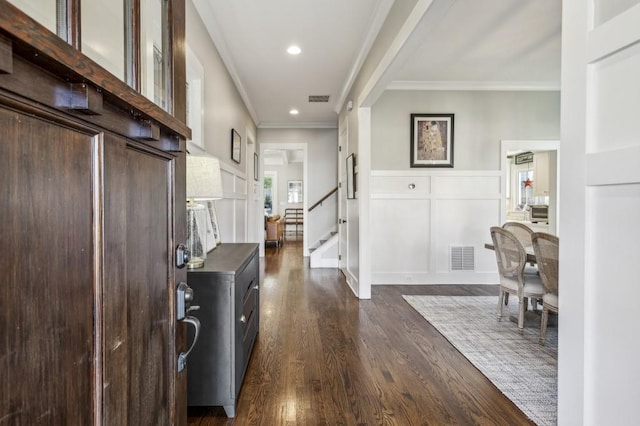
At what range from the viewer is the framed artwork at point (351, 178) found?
417 centimetres

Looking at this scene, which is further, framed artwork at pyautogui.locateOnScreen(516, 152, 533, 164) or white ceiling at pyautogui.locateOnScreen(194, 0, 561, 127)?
framed artwork at pyautogui.locateOnScreen(516, 152, 533, 164)

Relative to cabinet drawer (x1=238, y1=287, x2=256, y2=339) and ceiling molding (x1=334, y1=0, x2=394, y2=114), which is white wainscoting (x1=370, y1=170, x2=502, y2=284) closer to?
ceiling molding (x1=334, y1=0, x2=394, y2=114)

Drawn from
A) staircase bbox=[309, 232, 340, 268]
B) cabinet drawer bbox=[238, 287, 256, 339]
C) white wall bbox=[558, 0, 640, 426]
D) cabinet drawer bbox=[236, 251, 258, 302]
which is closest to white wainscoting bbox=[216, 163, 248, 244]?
cabinet drawer bbox=[236, 251, 258, 302]

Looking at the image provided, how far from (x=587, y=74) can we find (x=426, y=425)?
5.46ft

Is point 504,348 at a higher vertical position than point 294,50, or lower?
lower

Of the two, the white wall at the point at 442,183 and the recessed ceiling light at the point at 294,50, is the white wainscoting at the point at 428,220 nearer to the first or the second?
the white wall at the point at 442,183

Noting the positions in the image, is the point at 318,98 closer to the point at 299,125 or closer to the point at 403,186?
the point at 299,125

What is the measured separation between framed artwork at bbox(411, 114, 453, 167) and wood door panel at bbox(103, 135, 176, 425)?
405 cm

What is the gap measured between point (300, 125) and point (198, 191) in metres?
5.27

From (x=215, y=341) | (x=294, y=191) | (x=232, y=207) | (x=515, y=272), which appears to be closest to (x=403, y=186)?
(x=515, y=272)

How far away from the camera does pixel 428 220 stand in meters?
4.41

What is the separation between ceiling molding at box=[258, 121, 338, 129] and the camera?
21.7 ft

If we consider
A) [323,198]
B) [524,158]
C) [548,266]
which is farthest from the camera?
[524,158]

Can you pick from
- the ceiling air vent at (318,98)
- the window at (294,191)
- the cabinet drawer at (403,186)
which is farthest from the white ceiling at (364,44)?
the window at (294,191)
